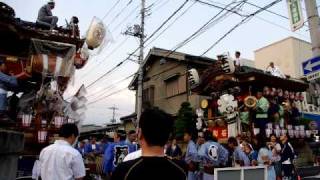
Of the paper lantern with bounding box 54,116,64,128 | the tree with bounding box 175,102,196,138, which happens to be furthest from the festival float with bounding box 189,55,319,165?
the paper lantern with bounding box 54,116,64,128

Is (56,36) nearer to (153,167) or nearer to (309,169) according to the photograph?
(153,167)

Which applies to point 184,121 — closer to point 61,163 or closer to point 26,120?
point 26,120

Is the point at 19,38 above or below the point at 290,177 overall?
above

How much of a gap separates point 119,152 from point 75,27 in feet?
19.6

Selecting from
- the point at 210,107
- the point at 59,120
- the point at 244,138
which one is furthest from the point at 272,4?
the point at 59,120

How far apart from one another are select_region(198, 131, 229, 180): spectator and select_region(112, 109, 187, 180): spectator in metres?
6.75

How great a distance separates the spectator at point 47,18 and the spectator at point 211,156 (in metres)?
7.54

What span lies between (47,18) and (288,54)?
22.5 meters

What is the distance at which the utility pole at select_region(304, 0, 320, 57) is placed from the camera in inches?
376

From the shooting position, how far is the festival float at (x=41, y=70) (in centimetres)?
1114

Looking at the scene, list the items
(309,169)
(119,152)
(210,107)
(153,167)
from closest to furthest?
1. (153,167)
2. (119,152)
3. (309,169)
4. (210,107)

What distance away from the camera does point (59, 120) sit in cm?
1153

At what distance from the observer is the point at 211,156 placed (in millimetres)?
9391

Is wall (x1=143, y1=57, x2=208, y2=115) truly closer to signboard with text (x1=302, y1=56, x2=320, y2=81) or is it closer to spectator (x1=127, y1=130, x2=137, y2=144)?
spectator (x1=127, y1=130, x2=137, y2=144)
